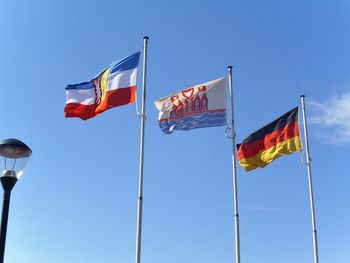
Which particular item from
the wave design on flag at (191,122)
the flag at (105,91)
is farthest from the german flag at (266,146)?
the flag at (105,91)

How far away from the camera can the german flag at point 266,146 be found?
2359cm

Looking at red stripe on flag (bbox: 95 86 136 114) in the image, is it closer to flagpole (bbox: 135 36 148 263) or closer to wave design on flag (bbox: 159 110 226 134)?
flagpole (bbox: 135 36 148 263)

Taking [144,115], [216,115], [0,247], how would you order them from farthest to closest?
[216,115]
[144,115]
[0,247]

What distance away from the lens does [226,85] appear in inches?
902

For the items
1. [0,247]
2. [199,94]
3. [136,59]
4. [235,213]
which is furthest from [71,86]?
[0,247]

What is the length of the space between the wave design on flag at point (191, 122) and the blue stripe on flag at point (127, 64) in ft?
8.09

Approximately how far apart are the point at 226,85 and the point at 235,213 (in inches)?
205

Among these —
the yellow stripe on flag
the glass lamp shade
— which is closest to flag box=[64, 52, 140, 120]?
the yellow stripe on flag

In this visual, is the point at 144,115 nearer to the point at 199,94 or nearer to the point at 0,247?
the point at 199,94

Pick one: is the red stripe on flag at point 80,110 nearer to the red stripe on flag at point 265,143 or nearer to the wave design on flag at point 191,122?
the wave design on flag at point 191,122

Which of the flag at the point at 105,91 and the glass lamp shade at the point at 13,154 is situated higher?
the flag at the point at 105,91

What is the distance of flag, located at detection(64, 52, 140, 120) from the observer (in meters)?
20.8

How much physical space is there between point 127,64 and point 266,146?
6890 millimetres

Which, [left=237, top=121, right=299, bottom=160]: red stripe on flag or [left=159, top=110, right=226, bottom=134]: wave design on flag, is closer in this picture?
[left=159, top=110, right=226, bottom=134]: wave design on flag
